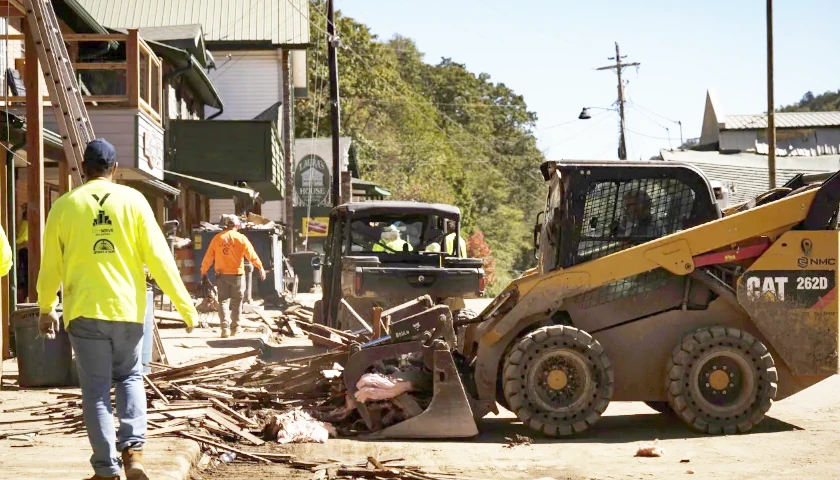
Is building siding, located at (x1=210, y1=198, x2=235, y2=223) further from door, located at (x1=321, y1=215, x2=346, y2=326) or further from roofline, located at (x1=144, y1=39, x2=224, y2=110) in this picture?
door, located at (x1=321, y1=215, x2=346, y2=326)

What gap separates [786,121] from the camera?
171 feet

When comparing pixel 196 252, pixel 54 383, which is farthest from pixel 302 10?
pixel 54 383

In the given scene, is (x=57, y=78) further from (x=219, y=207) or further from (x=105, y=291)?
(x=219, y=207)

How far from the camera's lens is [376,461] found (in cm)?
774

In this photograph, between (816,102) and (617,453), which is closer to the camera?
(617,453)

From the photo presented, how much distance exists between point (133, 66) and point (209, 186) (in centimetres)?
986

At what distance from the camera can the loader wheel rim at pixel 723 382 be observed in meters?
9.52

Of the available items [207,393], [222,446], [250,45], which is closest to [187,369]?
[207,393]

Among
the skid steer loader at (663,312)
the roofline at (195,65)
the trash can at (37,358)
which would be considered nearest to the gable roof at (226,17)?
the roofline at (195,65)

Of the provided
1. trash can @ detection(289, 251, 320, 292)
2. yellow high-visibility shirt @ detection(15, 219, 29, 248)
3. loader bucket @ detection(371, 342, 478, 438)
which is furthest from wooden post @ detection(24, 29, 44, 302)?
trash can @ detection(289, 251, 320, 292)

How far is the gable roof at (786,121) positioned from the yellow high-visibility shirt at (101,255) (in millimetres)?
48094

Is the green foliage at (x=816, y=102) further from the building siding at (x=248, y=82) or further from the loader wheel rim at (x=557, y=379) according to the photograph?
the loader wheel rim at (x=557, y=379)

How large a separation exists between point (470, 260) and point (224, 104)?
2744cm

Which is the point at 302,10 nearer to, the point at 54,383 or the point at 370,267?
the point at 370,267
